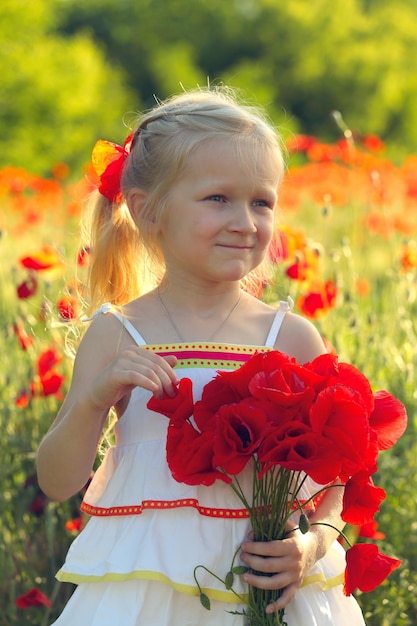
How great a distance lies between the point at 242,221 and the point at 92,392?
38cm

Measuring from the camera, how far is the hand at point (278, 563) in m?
A: 1.74

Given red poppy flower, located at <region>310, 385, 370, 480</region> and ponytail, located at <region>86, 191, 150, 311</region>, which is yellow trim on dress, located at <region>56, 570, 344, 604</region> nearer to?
red poppy flower, located at <region>310, 385, 370, 480</region>

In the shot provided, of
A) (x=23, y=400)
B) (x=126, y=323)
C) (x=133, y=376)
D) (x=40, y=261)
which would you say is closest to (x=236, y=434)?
(x=133, y=376)

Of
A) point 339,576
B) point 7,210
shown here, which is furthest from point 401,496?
point 7,210

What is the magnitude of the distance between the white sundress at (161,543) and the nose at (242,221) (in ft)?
0.69

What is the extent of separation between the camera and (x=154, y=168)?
199 centimetres

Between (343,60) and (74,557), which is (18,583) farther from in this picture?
(343,60)

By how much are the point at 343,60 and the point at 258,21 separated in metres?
4.21

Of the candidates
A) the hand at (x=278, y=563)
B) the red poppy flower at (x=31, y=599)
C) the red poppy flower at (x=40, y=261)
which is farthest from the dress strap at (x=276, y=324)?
the red poppy flower at (x=40, y=261)

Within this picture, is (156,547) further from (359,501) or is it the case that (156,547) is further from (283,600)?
(359,501)

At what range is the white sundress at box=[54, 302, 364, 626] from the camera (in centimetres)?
179

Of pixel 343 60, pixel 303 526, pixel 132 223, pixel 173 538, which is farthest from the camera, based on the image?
pixel 343 60

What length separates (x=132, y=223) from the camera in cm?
219

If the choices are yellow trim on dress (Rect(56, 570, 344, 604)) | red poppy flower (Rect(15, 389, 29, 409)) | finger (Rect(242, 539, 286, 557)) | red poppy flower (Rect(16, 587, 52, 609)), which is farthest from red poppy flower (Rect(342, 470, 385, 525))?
red poppy flower (Rect(15, 389, 29, 409))
